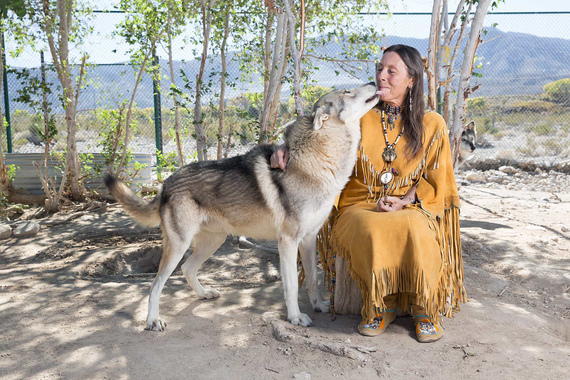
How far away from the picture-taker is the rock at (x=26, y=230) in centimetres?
621

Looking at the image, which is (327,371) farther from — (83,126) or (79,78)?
(83,126)

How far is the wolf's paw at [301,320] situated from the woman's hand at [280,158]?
101 cm

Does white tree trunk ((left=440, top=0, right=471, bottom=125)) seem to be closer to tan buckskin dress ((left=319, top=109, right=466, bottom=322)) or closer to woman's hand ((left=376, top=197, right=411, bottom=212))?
tan buckskin dress ((left=319, top=109, right=466, bottom=322))

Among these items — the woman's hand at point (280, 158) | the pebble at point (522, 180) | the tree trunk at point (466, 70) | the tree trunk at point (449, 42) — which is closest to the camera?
the woman's hand at point (280, 158)

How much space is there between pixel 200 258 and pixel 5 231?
357cm

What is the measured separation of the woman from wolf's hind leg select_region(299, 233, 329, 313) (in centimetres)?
15

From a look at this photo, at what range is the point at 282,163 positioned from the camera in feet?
10.8

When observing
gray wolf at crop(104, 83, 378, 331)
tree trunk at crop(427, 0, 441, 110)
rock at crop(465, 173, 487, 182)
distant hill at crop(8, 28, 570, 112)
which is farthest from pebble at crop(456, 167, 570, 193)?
gray wolf at crop(104, 83, 378, 331)

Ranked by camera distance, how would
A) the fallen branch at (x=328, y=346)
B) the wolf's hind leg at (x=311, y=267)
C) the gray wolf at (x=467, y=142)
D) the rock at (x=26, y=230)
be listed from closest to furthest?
the fallen branch at (x=328, y=346) < the wolf's hind leg at (x=311, y=267) < the gray wolf at (x=467, y=142) < the rock at (x=26, y=230)

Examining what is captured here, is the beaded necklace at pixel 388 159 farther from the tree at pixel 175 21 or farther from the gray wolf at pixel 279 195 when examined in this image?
the tree at pixel 175 21

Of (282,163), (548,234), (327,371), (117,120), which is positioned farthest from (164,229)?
(117,120)

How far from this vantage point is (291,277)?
10.8 ft

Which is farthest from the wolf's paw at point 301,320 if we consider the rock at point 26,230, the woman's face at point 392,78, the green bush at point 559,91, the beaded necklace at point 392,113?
the green bush at point 559,91

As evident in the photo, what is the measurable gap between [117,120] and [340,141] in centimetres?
573
